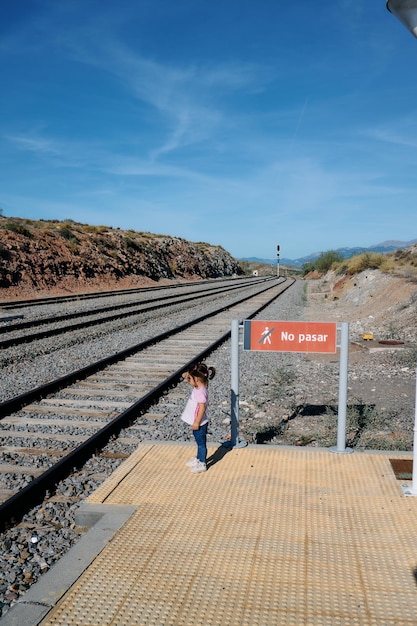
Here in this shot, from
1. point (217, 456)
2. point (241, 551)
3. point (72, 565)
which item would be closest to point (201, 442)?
point (217, 456)

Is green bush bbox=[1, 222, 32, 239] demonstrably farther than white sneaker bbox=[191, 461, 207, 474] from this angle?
Yes

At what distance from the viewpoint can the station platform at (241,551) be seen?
3.11 m

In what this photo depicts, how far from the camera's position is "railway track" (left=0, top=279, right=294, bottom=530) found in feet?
17.8

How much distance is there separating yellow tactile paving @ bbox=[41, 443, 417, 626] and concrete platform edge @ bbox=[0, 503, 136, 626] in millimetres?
64

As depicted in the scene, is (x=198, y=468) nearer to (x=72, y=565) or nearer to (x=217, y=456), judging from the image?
(x=217, y=456)

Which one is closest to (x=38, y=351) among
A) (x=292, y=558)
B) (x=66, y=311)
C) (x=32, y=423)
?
(x=32, y=423)

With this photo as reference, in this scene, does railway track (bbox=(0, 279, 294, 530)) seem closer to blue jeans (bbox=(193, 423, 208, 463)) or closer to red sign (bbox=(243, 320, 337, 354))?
blue jeans (bbox=(193, 423, 208, 463))

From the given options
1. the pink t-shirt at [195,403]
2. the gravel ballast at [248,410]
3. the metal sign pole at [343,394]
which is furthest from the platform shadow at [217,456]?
the metal sign pole at [343,394]

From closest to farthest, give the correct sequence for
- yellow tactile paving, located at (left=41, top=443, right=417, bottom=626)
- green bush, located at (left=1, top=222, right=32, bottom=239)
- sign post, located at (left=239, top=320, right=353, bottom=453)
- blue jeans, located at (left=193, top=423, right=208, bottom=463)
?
yellow tactile paving, located at (left=41, top=443, right=417, bottom=626) < blue jeans, located at (left=193, top=423, right=208, bottom=463) < sign post, located at (left=239, top=320, right=353, bottom=453) < green bush, located at (left=1, top=222, right=32, bottom=239)

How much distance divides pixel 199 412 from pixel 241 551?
1.73m

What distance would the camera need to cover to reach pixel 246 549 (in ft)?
12.3

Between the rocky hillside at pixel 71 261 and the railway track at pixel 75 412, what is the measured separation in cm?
2037

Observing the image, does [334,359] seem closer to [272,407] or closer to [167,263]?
[272,407]

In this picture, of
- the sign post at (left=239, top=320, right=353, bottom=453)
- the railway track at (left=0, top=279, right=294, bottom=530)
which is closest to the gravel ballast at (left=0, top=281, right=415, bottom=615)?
the railway track at (left=0, top=279, right=294, bottom=530)
